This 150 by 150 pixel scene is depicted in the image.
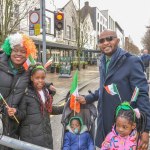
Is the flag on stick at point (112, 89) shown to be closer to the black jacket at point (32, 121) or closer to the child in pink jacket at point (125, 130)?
the child in pink jacket at point (125, 130)

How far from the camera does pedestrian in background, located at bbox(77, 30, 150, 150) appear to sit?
2.92 metres

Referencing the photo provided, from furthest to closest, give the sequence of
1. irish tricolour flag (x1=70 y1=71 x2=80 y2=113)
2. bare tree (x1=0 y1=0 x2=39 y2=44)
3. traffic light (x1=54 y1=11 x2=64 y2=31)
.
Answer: bare tree (x1=0 y1=0 x2=39 y2=44), traffic light (x1=54 y1=11 x2=64 y2=31), irish tricolour flag (x1=70 y1=71 x2=80 y2=113)

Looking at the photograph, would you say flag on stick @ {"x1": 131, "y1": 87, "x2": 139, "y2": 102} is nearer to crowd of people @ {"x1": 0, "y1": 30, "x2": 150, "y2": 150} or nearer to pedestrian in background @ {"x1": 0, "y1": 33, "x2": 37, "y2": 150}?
crowd of people @ {"x1": 0, "y1": 30, "x2": 150, "y2": 150}

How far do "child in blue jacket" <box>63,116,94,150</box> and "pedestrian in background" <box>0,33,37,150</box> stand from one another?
0.56 meters

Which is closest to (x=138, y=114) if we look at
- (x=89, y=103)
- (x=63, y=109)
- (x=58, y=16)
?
(x=89, y=103)

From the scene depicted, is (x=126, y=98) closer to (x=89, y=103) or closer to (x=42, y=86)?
(x=89, y=103)

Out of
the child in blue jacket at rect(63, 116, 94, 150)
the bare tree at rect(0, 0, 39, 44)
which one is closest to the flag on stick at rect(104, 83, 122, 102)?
the child in blue jacket at rect(63, 116, 94, 150)

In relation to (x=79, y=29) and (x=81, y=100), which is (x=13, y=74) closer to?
(x=81, y=100)

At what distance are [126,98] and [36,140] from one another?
0.99m

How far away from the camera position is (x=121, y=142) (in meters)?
2.82

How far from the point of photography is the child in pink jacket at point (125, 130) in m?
2.80

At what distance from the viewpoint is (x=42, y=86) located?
3314 mm

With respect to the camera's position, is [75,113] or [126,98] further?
[75,113]

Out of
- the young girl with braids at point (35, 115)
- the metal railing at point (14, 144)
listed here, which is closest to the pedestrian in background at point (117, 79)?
the young girl with braids at point (35, 115)
